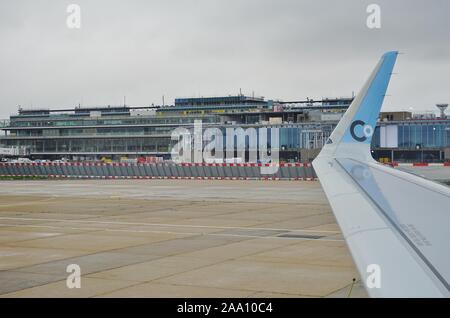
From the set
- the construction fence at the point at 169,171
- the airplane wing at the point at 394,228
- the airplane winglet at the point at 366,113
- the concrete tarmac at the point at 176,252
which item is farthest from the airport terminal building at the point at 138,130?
the airplane wing at the point at 394,228

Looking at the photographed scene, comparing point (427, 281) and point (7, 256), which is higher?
point (427, 281)

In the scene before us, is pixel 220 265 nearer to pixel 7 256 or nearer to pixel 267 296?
pixel 267 296

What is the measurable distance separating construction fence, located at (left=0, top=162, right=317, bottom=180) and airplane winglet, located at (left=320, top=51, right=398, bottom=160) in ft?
126

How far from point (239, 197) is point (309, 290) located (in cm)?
2493

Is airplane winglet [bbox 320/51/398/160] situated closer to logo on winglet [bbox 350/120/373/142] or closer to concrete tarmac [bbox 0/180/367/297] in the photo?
logo on winglet [bbox 350/120/373/142]

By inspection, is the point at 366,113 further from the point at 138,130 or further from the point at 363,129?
the point at 138,130

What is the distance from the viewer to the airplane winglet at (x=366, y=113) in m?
18.8

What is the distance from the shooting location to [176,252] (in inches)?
604

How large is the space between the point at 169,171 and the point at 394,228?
207 ft

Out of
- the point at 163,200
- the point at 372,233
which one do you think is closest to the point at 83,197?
the point at 163,200
